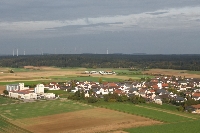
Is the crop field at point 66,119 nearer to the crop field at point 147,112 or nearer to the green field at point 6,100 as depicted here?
the crop field at point 147,112

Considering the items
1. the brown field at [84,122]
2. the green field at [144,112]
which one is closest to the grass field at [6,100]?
the green field at [144,112]

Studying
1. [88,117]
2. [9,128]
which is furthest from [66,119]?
[9,128]

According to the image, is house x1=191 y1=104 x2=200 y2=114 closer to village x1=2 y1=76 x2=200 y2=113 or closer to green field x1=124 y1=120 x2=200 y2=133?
village x1=2 y1=76 x2=200 y2=113

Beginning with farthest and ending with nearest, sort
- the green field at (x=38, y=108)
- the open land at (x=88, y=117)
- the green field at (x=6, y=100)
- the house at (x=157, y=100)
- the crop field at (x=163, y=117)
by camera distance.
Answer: the green field at (x=6, y=100)
the house at (x=157, y=100)
the green field at (x=38, y=108)
the open land at (x=88, y=117)
the crop field at (x=163, y=117)

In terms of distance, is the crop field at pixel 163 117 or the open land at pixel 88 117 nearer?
the crop field at pixel 163 117

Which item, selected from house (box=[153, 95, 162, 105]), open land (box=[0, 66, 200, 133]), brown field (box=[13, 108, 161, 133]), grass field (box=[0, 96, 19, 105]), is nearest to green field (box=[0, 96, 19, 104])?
grass field (box=[0, 96, 19, 105])

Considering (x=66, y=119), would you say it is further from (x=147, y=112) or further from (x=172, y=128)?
(x=172, y=128)

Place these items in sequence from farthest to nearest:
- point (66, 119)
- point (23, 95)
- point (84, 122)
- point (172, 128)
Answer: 1. point (23, 95)
2. point (66, 119)
3. point (84, 122)
4. point (172, 128)
